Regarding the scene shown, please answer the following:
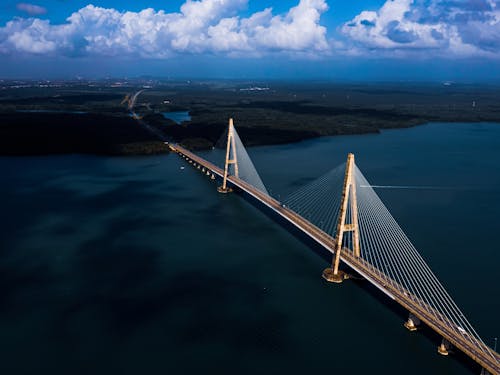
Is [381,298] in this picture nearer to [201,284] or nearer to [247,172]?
[201,284]

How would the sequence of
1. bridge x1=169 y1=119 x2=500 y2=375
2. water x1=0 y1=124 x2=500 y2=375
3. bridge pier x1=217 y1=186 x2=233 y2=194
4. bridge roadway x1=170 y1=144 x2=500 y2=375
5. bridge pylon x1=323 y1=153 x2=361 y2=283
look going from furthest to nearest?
bridge pier x1=217 y1=186 x2=233 y2=194, bridge pylon x1=323 y1=153 x2=361 y2=283, water x1=0 y1=124 x2=500 y2=375, bridge x1=169 y1=119 x2=500 y2=375, bridge roadway x1=170 y1=144 x2=500 y2=375

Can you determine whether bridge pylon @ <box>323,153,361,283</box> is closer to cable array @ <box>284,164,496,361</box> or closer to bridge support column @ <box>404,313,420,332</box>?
cable array @ <box>284,164,496,361</box>

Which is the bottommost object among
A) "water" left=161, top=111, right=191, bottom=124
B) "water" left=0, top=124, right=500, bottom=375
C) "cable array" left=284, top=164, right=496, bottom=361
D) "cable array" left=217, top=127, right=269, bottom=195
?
"water" left=0, top=124, right=500, bottom=375

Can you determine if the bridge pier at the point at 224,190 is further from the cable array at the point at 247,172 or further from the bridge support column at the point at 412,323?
the bridge support column at the point at 412,323

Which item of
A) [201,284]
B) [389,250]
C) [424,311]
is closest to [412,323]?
[424,311]

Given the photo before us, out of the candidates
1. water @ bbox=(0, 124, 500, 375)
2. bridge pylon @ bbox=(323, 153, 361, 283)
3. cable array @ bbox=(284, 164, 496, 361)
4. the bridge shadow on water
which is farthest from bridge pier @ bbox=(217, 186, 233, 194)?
bridge pylon @ bbox=(323, 153, 361, 283)

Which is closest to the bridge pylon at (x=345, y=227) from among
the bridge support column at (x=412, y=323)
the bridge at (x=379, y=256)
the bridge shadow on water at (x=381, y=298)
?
the bridge at (x=379, y=256)
